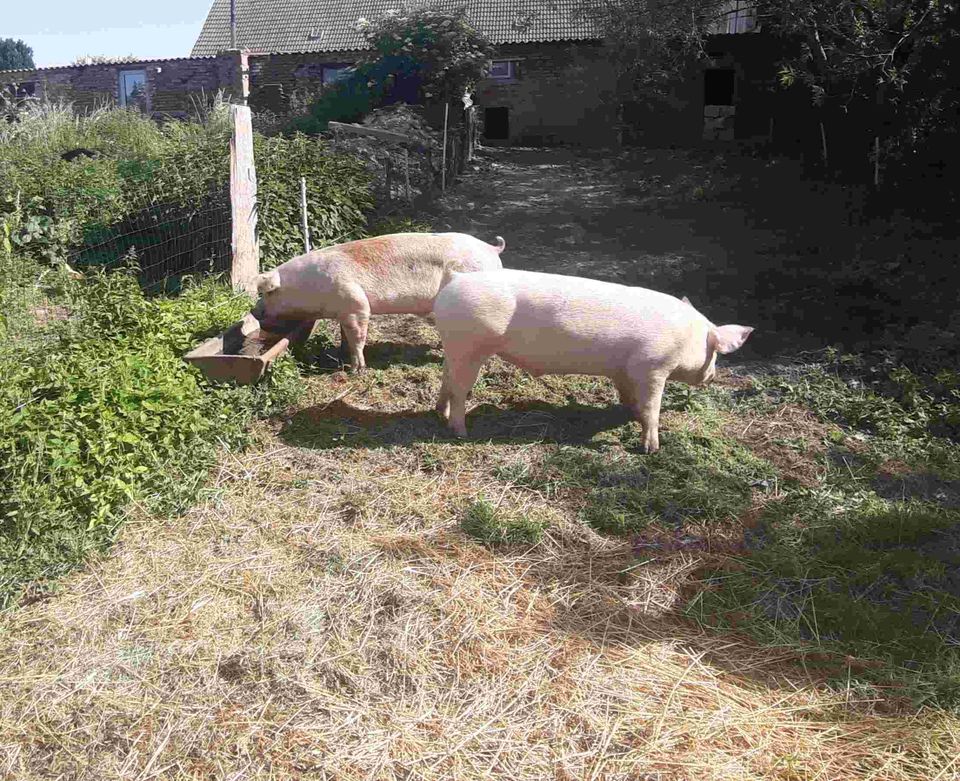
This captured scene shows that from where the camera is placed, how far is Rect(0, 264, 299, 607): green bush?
13.1ft

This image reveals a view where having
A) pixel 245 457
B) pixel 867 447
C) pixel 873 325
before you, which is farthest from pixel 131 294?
pixel 873 325

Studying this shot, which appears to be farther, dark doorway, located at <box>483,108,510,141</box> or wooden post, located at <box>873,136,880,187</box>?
dark doorway, located at <box>483,108,510,141</box>

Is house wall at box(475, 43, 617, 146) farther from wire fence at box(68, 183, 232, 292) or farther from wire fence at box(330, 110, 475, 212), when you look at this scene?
wire fence at box(68, 183, 232, 292)

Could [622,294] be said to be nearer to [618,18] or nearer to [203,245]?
[203,245]

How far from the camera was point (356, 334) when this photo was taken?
6.45 meters

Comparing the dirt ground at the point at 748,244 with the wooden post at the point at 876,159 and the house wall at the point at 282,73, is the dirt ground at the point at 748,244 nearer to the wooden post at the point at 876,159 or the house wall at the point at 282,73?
the wooden post at the point at 876,159

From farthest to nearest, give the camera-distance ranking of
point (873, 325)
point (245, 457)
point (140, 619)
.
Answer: point (873, 325) → point (245, 457) → point (140, 619)

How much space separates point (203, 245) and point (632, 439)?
509 cm

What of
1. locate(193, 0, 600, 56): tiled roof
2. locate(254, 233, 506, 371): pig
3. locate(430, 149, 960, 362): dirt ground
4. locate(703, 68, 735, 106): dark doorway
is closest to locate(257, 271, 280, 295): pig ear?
locate(254, 233, 506, 371): pig

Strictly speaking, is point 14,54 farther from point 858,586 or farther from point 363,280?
point 858,586

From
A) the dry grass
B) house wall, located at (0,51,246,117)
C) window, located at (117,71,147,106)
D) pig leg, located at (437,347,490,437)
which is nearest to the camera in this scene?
the dry grass

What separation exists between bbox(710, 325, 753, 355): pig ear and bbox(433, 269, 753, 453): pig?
0.18m

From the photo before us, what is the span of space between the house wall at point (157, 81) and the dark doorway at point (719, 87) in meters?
12.2

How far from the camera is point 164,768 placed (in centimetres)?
294
